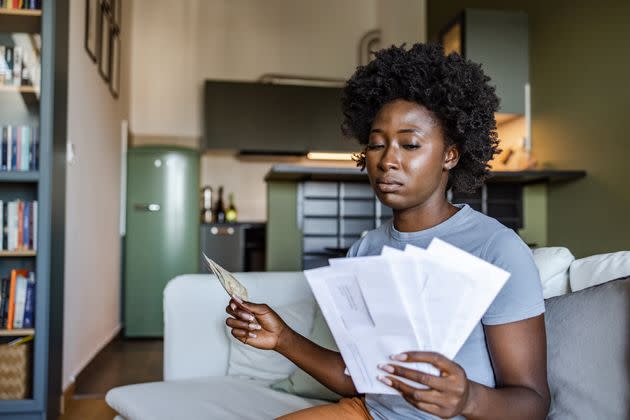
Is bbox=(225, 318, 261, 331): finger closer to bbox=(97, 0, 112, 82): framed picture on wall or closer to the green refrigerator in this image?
bbox=(97, 0, 112, 82): framed picture on wall

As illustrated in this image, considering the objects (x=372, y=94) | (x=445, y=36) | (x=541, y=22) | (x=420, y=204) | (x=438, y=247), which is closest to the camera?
(x=438, y=247)

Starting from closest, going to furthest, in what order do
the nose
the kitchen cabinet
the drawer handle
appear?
1. the nose
2. the drawer handle
3. the kitchen cabinet

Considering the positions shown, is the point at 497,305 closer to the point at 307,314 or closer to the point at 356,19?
the point at 307,314

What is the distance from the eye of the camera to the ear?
1.12m

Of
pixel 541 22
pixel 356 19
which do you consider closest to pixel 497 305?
pixel 541 22

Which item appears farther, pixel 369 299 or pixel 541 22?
pixel 541 22

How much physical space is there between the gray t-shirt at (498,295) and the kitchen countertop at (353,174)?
2009mm

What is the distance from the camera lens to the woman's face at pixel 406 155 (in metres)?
1.03

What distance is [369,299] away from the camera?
0.78m

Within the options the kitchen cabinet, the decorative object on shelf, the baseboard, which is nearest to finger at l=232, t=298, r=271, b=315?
the baseboard

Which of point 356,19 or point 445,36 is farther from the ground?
point 356,19

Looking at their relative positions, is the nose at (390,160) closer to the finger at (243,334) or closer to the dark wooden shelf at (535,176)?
the finger at (243,334)

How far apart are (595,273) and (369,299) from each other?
2.69 feet

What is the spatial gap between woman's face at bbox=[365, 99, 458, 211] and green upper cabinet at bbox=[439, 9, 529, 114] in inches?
102
